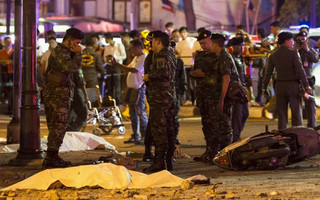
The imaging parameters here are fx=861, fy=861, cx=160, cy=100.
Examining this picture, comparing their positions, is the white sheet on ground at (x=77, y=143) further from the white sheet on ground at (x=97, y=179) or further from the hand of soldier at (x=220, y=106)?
the white sheet on ground at (x=97, y=179)

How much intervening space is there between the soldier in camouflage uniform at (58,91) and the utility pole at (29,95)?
0.46 metres

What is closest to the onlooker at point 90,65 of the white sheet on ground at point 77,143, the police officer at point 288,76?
the white sheet on ground at point 77,143

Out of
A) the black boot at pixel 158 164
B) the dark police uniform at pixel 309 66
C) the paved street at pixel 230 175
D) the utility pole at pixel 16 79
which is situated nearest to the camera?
the paved street at pixel 230 175

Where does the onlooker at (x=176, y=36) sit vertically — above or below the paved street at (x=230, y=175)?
above

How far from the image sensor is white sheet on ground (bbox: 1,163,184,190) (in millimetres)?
9664

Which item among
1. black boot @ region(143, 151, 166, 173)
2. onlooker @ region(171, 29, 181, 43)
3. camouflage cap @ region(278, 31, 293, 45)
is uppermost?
camouflage cap @ region(278, 31, 293, 45)

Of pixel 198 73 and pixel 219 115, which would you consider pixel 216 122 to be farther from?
pixel 198 73

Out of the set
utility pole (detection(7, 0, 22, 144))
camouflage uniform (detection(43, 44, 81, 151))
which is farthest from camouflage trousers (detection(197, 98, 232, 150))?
utility pole (detection(7, 0, 22, 144))

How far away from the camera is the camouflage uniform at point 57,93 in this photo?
11.6 meters

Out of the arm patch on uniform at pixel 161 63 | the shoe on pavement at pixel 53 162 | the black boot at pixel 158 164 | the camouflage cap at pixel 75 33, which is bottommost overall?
the shoe on pavement at pixel 53 162

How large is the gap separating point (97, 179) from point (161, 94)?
78.8 inches

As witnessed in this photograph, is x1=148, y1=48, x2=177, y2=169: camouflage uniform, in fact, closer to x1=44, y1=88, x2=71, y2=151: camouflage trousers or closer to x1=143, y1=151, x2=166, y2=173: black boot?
x1=143, y1=151, x2=166, y2=173: black boot

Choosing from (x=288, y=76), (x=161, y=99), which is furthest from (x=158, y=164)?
(x=288, y=76)

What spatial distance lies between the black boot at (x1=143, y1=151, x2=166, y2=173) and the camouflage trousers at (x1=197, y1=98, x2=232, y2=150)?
3.94 ft
